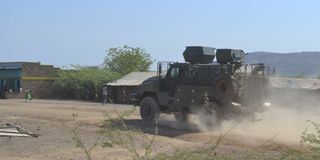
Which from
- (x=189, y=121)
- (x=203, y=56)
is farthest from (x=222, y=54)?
(x=189, y=121)

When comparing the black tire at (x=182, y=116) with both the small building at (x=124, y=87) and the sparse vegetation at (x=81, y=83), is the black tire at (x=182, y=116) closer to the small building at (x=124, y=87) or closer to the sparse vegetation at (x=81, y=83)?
the small building at (x=124, y=87)

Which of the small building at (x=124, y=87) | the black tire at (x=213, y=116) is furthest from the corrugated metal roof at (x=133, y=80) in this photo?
Result: the black tire at (x=213, y=116)

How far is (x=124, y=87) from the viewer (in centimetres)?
6053

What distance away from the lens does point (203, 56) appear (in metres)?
26.2

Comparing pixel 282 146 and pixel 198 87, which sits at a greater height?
pixel 198 87

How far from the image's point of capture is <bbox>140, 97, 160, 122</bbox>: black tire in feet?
87.8

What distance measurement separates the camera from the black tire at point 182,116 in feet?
86.1

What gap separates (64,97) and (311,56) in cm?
7866

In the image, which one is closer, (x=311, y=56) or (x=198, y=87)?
(x=198, y=87)

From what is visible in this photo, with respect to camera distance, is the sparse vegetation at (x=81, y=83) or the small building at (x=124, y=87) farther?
the sparse vegetation at (x=81, y=83)

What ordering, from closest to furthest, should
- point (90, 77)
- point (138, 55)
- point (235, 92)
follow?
point (235, 92) → point (90, 77) → point (138, 55)

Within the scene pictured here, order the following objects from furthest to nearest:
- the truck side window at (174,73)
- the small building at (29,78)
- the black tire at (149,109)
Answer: the small building at (29,78) < the black tire at (149,109) < the truck side window at (174,73)

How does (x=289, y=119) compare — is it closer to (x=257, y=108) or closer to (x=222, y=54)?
(x=257, y=108)

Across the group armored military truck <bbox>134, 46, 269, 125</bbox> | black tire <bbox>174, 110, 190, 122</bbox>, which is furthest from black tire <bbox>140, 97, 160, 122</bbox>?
black tire <bbox>174, 110, 190, 122</bbox>
